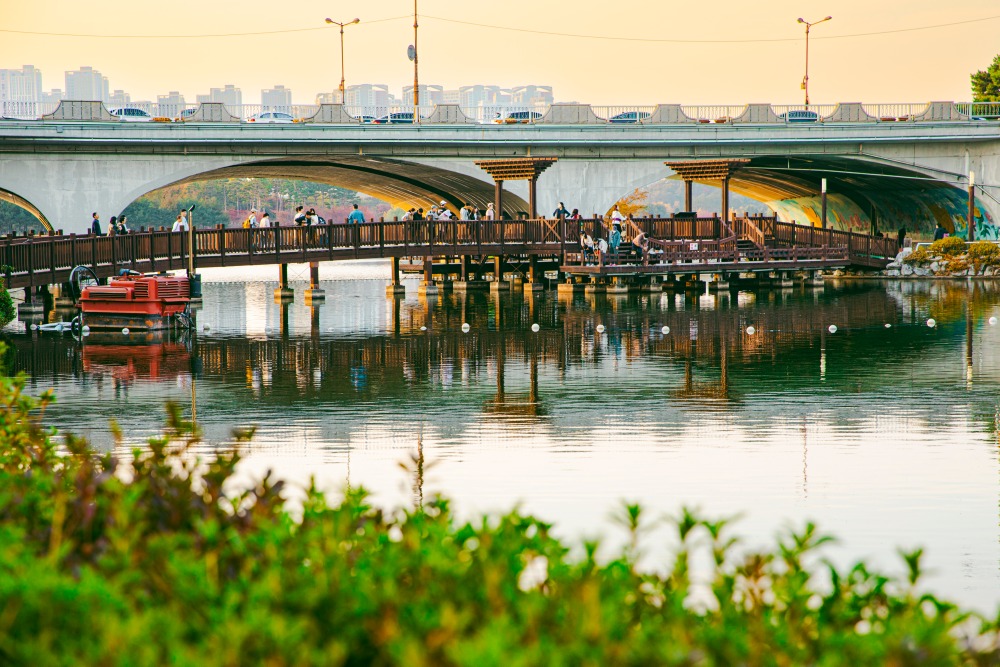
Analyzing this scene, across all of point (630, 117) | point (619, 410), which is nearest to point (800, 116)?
point (630, 117)

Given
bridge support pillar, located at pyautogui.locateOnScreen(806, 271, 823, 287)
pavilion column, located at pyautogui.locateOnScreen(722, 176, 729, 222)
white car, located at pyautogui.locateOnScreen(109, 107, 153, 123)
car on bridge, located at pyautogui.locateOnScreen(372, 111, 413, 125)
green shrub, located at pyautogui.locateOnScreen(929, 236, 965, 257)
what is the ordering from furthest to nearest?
1. car on bridge, located at pyautogui.locateOnScreen(372, 111, 413, 125)
2. green shrub, located at pyautogui.locateOnScreen(929, 236, 965, 257)
3. white car, located at pyautogui.locateOnScreen(109, 107, 153, 123)
4. pavilion column, located at pyautogui.locateOnScreen(722, 176, 729, 222)
5. bridge support pillar, located at pyautogui.locateOnScreen(806, 271, 823, 287)

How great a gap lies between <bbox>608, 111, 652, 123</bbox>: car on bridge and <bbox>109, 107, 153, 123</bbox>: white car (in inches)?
863

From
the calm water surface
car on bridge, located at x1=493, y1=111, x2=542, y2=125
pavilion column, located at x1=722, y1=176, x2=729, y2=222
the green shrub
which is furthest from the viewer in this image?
car on bridge, located at x1=493, y1=111, x2=542, y2=125

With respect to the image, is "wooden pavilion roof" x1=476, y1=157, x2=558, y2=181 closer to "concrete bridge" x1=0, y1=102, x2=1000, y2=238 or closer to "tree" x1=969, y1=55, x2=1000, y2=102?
"concrete bridge" x1=0, y1=102, x2=1000, y2=238

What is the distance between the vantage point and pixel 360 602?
4.40 metres

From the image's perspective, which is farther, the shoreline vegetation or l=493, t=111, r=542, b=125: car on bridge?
l=493, t=111, r=542, b=125: car on bridge

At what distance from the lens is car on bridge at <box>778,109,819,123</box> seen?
60.7m

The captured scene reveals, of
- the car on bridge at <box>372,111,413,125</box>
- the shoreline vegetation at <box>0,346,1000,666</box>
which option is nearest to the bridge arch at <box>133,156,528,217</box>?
the car on bridge at <box>372,111,413,125</box>

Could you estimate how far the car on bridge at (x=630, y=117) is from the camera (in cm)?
5931

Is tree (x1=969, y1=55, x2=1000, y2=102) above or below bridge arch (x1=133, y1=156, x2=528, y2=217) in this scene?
above

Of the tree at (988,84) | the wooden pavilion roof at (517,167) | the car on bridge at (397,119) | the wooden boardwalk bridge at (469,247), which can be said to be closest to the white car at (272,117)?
the car on bridge at (397,119)

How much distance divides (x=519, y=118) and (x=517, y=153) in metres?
1.86

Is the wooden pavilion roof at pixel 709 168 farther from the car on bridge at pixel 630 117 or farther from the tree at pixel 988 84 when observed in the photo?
the tree at pixel 988 84

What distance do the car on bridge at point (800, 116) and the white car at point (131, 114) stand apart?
101 feet
